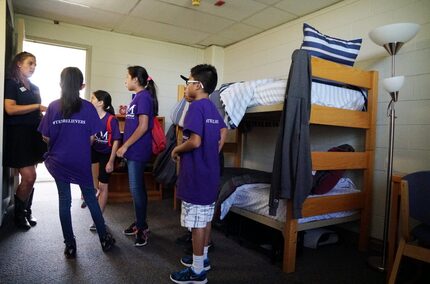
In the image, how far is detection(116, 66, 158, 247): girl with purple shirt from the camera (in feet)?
6.79

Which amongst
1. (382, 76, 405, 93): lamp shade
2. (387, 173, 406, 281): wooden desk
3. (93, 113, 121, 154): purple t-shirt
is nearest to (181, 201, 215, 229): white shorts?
(93, 113, 121, 154): purple t-shirt

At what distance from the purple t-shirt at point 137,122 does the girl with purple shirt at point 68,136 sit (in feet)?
0.82

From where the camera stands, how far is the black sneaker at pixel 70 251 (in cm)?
194

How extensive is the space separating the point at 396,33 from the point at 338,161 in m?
0.90

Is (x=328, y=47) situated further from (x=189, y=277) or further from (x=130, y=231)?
(x=130, y=231)

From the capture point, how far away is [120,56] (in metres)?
4.10

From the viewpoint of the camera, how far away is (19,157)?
7.79 feet

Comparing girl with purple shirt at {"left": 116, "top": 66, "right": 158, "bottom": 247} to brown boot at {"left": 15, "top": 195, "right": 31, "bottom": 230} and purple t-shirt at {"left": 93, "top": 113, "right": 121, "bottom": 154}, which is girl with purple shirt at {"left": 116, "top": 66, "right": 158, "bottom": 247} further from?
brown boot at {"left": 15, "top": 195, "right": 31, "bottom": 230}

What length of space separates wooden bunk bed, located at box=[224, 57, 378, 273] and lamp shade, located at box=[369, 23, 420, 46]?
28 cm

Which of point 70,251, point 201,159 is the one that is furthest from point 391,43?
point 70,251

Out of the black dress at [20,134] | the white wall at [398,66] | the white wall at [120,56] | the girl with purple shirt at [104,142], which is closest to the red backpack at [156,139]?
the girl with purple shirt at [104,142]

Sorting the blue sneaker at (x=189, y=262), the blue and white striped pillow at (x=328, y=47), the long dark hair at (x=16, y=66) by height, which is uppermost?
the blue and white striped pillow at (x=328, y=47)

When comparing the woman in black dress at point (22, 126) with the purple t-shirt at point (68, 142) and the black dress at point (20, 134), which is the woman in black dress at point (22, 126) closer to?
the black dress at point (20, 134)

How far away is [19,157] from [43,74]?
7.49 feet
